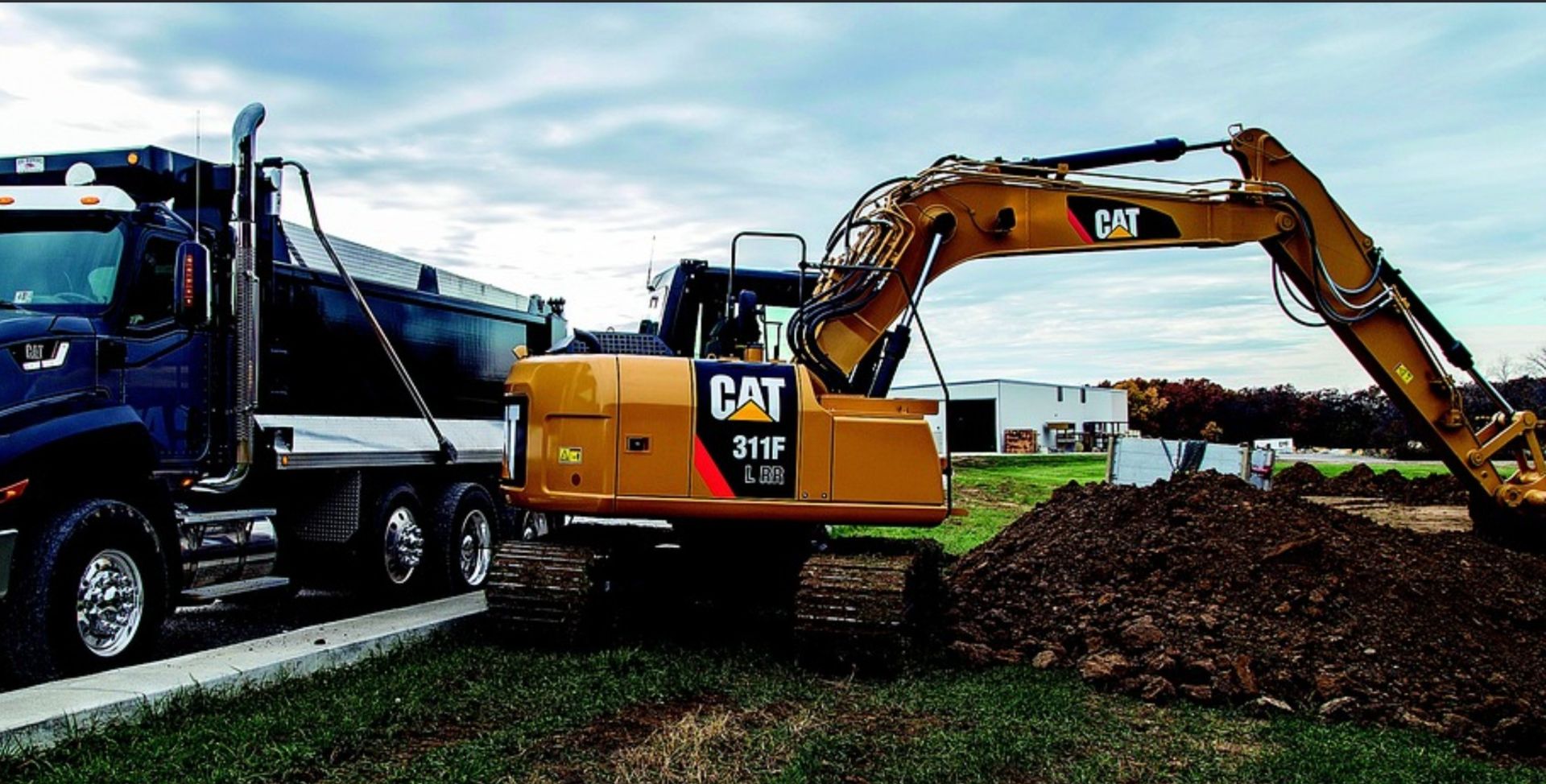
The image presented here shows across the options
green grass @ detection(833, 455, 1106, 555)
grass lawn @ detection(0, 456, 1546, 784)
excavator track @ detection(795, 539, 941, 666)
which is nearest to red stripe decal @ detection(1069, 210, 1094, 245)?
green grass @ detection(833, 455, 1106, 555)

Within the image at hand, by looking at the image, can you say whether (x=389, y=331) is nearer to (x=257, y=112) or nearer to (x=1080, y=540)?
(x=257, y=112)

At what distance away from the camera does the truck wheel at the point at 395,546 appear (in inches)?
414

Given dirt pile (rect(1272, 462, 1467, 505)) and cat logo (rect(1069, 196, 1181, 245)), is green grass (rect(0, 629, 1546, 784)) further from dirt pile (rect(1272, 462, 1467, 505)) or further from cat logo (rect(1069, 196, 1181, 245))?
dirt pile (rect(1272, 462, 1467, 505))

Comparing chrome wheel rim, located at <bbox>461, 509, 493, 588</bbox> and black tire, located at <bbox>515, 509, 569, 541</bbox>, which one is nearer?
chrome wheel rim, located at <bbox>461, 509, 493, 588</bbox>

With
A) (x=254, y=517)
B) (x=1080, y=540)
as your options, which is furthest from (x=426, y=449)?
(x=1080, y=540)

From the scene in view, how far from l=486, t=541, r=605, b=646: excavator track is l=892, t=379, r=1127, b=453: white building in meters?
41.2

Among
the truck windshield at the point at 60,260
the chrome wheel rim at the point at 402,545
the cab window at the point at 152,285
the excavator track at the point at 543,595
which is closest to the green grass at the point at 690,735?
the excavator track at the point at 543,595

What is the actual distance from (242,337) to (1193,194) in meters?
7.41

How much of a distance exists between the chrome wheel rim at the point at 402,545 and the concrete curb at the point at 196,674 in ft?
4.92

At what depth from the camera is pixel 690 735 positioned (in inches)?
243

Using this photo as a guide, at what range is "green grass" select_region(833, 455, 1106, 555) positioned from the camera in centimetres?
1778

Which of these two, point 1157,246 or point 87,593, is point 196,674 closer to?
point 87,593

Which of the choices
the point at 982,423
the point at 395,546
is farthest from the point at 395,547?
the point at 982,423

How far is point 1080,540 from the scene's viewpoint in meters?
11.1
